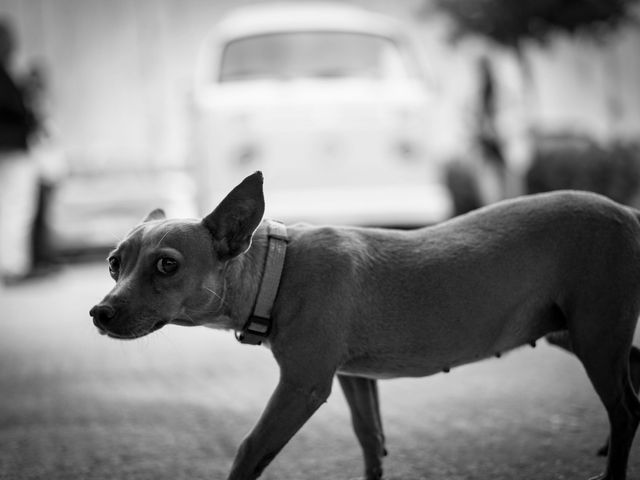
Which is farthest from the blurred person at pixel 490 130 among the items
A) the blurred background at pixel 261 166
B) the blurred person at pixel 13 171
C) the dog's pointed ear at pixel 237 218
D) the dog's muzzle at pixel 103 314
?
the dog's muzzle at pixel 103 314

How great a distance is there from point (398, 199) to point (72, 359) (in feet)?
13.7

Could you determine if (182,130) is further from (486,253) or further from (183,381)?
(486,253)

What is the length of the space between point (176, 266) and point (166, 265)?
0.02 meters

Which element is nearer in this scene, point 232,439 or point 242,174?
point 232,439

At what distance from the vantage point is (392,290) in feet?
8.17

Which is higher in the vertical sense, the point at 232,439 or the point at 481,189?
the point at 232,439

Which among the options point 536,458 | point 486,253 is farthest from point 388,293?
point 536,458

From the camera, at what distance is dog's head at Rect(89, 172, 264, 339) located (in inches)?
87.6

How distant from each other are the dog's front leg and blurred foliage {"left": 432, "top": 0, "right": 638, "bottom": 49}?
9.19m

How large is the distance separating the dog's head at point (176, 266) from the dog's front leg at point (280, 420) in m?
0.29

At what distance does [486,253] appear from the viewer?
2.52 m

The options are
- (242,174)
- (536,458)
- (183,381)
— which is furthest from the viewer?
(242,174)

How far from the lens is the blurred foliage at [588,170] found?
1001cm

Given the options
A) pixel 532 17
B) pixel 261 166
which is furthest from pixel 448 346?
pixel 532 17
